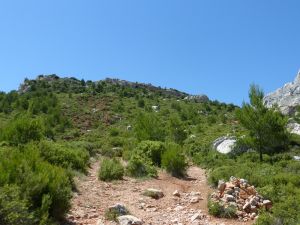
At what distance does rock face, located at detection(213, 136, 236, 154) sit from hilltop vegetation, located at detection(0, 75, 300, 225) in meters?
0.41

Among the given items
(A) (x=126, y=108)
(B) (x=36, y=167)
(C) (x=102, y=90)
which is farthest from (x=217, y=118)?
(B) (x=36, y=167)

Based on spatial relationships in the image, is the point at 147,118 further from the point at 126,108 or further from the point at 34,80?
the point at 34,80

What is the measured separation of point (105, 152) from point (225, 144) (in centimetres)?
709

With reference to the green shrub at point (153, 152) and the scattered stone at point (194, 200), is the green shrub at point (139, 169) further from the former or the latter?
the scattered stone at point (194, 200)

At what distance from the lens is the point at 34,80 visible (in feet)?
201

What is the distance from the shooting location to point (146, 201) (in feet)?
39.8

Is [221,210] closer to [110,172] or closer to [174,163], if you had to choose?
[110,172]

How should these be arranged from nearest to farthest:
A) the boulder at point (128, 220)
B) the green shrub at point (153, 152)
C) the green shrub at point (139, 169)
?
the boulder at point (128, 220) → the green shrub at point (139, 169) → the green shrub at point (153, 152)

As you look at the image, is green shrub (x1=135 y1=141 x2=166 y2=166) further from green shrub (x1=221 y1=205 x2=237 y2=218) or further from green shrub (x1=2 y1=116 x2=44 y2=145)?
green shrub (x1=221 y1=205 x2=237 y2=218)

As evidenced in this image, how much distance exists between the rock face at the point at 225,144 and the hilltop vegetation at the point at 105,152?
409mm

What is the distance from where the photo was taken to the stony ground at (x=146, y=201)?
10259 millimetres

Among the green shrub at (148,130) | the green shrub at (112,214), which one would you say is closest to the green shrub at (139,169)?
the green shrub at (112,214)

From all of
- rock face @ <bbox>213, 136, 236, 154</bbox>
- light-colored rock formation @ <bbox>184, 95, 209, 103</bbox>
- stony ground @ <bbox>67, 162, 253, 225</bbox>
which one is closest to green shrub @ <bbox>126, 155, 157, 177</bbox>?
stony ground @ <bbox>67, 162, 253, 225</bbox>

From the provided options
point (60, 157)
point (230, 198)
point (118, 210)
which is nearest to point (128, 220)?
point (118, 210)
